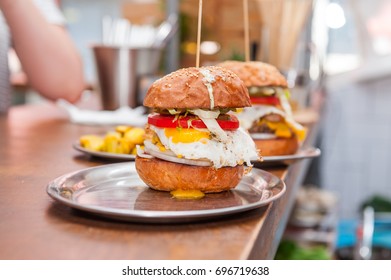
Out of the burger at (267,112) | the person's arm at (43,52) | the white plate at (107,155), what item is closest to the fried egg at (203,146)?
the white plate at (107,155)

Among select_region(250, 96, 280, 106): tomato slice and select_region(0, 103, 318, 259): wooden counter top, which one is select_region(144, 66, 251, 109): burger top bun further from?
select_region(250, 96, 280, 106): tomato slice

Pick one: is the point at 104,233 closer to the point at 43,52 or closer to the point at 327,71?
the point at 43,52

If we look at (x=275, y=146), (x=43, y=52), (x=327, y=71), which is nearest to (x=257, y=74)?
(x=275, y=146)

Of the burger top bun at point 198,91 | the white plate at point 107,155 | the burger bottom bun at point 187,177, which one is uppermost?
the burger top bun at point 198,91

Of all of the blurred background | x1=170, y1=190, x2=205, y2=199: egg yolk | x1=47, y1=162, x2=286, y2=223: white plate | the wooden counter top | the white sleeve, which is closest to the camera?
the wooden counter top

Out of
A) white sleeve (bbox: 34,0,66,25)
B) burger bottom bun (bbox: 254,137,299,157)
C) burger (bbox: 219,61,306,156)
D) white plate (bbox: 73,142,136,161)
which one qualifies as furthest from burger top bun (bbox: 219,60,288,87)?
white sleeve (bbox: 34,0,66,25)

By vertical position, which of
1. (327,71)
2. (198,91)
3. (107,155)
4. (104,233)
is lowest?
(327,71)

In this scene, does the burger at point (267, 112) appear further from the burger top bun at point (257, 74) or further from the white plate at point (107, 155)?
the white plate at point (107, 155)
